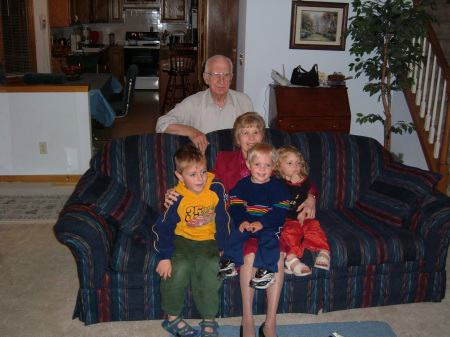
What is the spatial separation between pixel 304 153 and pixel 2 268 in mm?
2025

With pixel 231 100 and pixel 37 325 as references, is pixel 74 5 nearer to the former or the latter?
pixel 231 100

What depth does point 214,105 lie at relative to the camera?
308cm

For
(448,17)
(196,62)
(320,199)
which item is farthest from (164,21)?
(320,199)

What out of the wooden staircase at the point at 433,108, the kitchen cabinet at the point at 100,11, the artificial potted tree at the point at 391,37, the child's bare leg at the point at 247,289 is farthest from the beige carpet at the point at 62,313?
the kitchen cabinet at the point at 100,11

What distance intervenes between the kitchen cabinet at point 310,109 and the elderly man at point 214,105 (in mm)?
1249

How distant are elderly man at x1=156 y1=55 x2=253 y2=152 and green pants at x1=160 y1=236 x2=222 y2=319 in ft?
3.53

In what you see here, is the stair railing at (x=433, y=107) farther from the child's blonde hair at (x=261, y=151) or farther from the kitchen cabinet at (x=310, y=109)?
the child's blonde hair at (x=261, y=151)

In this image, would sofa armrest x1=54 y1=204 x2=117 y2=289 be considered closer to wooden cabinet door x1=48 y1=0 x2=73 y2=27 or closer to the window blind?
the window blind

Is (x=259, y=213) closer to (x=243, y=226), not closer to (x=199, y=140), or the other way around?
(x=243, y=226)

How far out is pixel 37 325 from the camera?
2320 mm

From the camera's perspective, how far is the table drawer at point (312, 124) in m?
4.31

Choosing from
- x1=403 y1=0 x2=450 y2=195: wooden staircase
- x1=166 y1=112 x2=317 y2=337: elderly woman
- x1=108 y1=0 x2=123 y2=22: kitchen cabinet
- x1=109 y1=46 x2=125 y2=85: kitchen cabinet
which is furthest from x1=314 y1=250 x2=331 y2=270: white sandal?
x1=108 y1=0 x2=123 y2=22: kitchen cabinet

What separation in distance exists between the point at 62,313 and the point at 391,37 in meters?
3.62

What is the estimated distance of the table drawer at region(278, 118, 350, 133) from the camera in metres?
4.31
